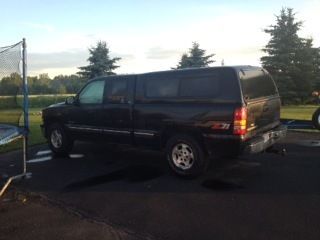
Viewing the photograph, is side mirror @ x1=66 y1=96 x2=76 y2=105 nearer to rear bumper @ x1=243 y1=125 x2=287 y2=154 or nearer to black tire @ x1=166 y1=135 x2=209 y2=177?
black tire @ x1=166 y1=135 x2=209 y2=177

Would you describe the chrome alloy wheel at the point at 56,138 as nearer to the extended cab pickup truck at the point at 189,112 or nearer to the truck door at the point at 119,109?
the extended cab pickup truck at the point at 189,112

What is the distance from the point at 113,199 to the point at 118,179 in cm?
119

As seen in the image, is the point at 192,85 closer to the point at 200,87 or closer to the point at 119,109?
the point at 200,87

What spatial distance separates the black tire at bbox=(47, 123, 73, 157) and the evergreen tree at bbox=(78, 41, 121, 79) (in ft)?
86.3

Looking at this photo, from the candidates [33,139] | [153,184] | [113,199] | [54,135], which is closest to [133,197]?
[113,199]

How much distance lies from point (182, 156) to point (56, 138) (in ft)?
12.6

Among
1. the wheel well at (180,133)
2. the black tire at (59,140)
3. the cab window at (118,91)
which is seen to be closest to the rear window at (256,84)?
the wheel well at (180,133)

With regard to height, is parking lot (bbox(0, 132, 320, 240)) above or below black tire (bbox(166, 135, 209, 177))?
below

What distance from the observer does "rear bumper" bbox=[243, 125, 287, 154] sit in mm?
6645

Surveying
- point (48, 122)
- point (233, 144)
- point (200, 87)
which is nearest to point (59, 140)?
point (48, 122)

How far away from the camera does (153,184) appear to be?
267 inches

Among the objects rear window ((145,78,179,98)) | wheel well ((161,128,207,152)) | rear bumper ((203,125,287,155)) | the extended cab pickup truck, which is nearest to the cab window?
the extended cab pickup truck

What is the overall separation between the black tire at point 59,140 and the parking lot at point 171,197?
440 millimetres

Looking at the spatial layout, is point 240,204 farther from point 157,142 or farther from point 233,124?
point 157,142
